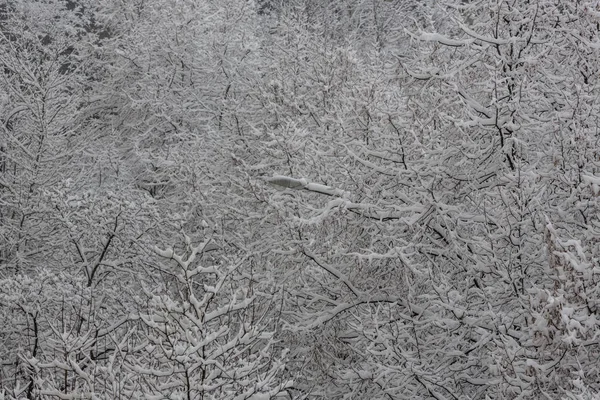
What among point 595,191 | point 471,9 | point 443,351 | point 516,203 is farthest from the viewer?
point 471,9

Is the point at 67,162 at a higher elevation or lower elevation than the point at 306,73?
lower

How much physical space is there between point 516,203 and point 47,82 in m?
11.5

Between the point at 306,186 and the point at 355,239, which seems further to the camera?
the point at 355,239

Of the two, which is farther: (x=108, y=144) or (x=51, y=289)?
(x=108, y=144)

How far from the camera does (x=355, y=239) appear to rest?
9625 mm

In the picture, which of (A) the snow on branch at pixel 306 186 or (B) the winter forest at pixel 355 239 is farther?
(A) the snow on branch at pixel 306 186

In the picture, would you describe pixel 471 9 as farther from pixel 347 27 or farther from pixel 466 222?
pixel 347 27

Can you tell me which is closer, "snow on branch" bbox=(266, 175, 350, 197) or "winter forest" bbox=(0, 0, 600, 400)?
"winter forest" bbox=(0, 0, 600, 400)

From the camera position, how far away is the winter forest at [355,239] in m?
6.17

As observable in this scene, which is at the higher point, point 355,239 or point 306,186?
point 306,186

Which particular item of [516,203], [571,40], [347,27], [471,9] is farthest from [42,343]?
[347,27]

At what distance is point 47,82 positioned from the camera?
49.3ft

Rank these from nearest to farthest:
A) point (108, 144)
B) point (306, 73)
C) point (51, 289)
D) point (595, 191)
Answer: point (595, 191) < point (51, 289) < point (306, 73) < point (108, 144)

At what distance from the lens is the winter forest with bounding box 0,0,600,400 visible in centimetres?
617
